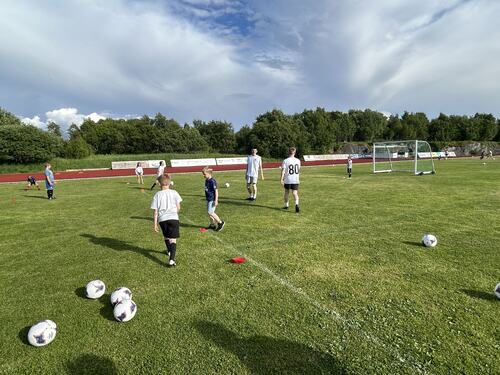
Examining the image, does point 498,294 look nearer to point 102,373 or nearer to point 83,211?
point 102,373

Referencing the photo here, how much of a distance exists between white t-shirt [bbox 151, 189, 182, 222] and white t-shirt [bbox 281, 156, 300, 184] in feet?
17.9

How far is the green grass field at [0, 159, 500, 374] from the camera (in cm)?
337

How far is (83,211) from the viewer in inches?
486

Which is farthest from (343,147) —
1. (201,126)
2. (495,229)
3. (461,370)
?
(461,370)

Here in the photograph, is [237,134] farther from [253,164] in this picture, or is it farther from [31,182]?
[253,164]

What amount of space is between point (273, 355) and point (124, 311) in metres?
2.19

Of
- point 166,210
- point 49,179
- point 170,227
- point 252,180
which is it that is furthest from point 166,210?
point 49,179

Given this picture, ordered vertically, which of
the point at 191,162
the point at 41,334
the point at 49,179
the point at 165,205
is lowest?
the point at 41,334

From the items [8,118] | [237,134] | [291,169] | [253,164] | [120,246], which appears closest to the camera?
[120,246]

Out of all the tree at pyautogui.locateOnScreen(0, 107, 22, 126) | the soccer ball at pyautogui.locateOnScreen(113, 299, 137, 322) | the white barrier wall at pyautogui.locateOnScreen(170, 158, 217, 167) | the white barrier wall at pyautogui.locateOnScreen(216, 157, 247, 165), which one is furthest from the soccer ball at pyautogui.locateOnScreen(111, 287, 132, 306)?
the tree at pyautogui.locateOnScreen(0, 107, 22, 126)

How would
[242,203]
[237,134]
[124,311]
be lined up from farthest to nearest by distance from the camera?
[237,134], [242,203], [124,311]

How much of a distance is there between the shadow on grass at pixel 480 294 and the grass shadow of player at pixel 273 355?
111 inches

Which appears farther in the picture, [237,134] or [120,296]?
[237,134]

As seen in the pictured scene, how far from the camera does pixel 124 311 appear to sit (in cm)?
416
